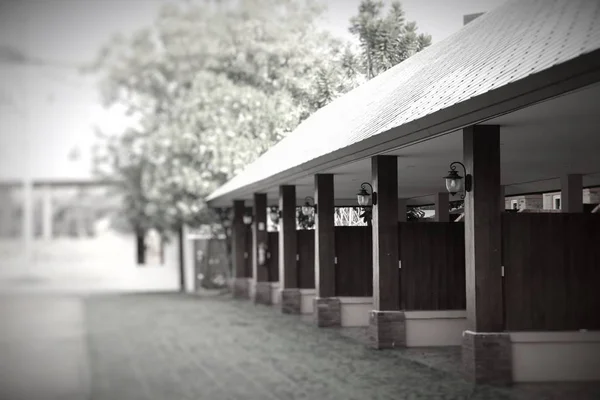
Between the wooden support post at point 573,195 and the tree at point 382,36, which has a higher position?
the tree at point 382,36

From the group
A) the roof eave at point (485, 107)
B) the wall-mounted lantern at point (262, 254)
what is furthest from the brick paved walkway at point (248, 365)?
the wall-mounted lantern at point (262, 254)

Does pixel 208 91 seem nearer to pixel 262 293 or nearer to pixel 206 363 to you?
pixel 262 293

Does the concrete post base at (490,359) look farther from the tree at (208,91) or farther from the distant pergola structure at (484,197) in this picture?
the tree at (208,91)

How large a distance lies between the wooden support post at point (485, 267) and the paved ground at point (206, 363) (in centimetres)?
44

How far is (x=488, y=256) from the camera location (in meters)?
11.6

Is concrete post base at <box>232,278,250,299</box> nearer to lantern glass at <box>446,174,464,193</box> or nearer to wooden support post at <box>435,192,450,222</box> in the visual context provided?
wooden support post at <box>435,192,450,222</box>

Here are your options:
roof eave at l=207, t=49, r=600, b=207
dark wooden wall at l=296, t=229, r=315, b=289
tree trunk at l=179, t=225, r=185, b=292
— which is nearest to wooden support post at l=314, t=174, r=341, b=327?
roof eave at l=207, t=49, r=600, b=207

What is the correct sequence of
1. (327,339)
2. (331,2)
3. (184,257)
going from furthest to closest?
(184,257)
(331,2)
(327,339)

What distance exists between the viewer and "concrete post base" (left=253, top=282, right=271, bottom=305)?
1045 inches

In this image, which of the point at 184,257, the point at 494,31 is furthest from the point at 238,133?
the point at 494,31

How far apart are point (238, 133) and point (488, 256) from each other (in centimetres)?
2118

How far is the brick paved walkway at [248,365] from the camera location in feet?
35.3

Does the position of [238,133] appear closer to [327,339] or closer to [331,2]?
[331,2]

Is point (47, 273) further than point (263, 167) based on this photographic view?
No
